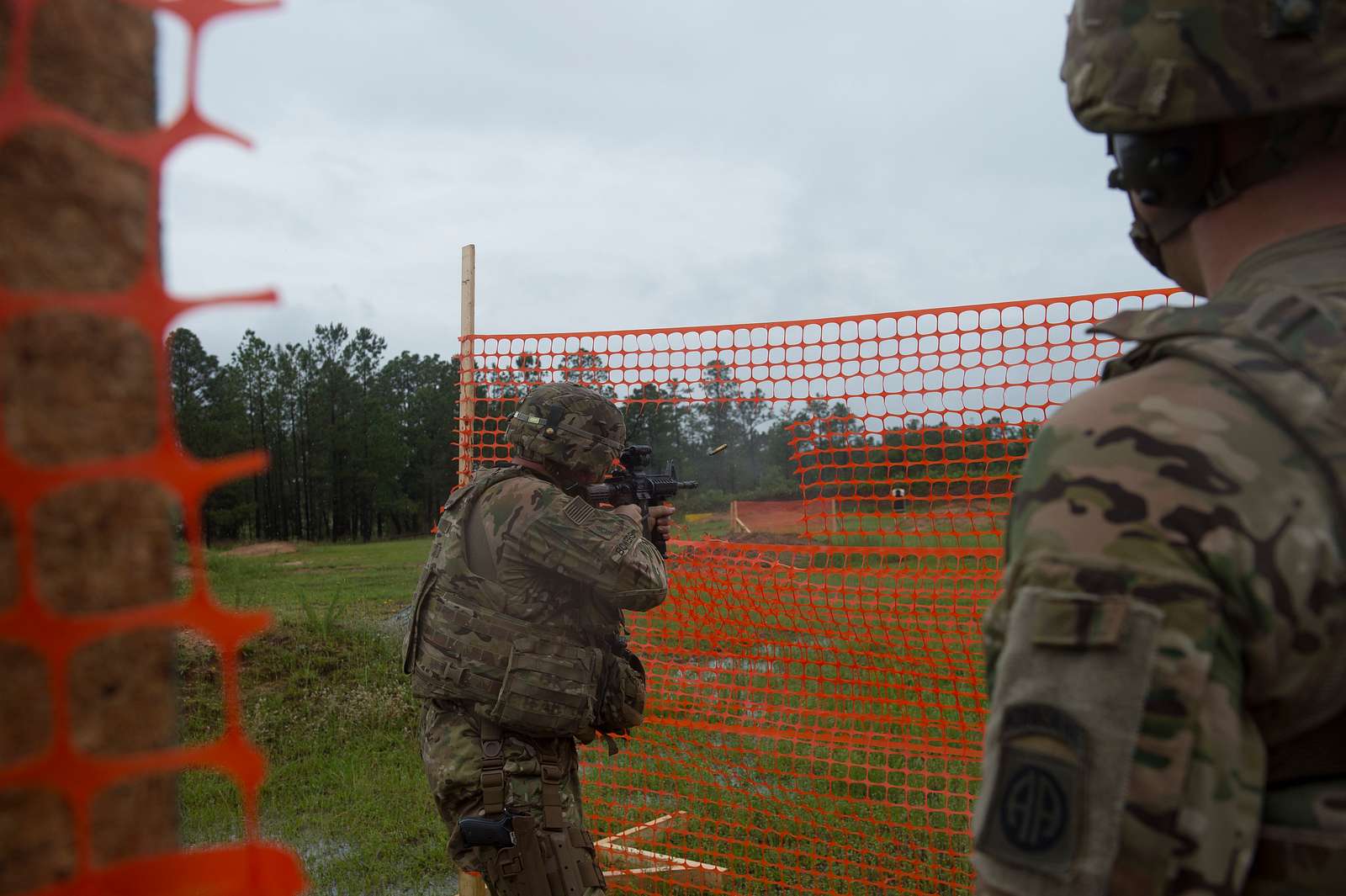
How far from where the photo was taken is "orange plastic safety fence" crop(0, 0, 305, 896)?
783 mm

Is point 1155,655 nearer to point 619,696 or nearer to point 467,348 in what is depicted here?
point 619,696

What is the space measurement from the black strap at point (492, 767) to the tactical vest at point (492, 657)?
43mm

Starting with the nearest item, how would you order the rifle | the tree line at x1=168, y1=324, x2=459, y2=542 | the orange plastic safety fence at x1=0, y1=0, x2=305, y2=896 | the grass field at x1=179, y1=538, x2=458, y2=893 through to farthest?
the orange plastic safety fence at x1=0, y1=0, x2=305, y2=896, the rifle, the grass field at x1=179, y1=538, x2=458, y2=893, the tree line at x1=168, y1=324, x2=459, y2=542

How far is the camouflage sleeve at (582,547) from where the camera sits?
333 centimetres

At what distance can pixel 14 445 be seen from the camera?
780mm

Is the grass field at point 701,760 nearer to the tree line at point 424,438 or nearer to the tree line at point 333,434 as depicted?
the tree line at point 424,438

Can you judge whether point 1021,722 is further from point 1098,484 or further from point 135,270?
point 135,270

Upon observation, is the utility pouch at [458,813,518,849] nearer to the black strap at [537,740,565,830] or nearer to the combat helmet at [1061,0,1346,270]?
the black strap at [537,740,565,830]

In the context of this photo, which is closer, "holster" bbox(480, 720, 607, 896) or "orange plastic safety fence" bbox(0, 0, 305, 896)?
"orange plastic safety fence" bbox(0, 0, 305, 896)

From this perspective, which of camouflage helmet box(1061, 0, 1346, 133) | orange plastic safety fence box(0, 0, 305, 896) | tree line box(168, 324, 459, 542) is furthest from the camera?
tree line box(168, 324, 459, 542)

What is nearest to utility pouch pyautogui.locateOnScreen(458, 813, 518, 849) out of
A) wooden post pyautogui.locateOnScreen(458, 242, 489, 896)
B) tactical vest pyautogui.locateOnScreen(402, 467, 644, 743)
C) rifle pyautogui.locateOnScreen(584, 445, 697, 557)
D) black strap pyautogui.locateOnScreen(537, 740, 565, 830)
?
black strap pyautogui.locateOnScreen(537, 740, 565, 830)

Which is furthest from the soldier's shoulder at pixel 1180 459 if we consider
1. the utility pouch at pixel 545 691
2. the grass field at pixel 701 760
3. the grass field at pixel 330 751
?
the grass field at pixel 330 751

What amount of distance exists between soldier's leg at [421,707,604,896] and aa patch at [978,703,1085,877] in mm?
2498

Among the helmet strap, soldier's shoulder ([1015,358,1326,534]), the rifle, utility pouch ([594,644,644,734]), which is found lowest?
utility pouch ([594,644,644,734])
